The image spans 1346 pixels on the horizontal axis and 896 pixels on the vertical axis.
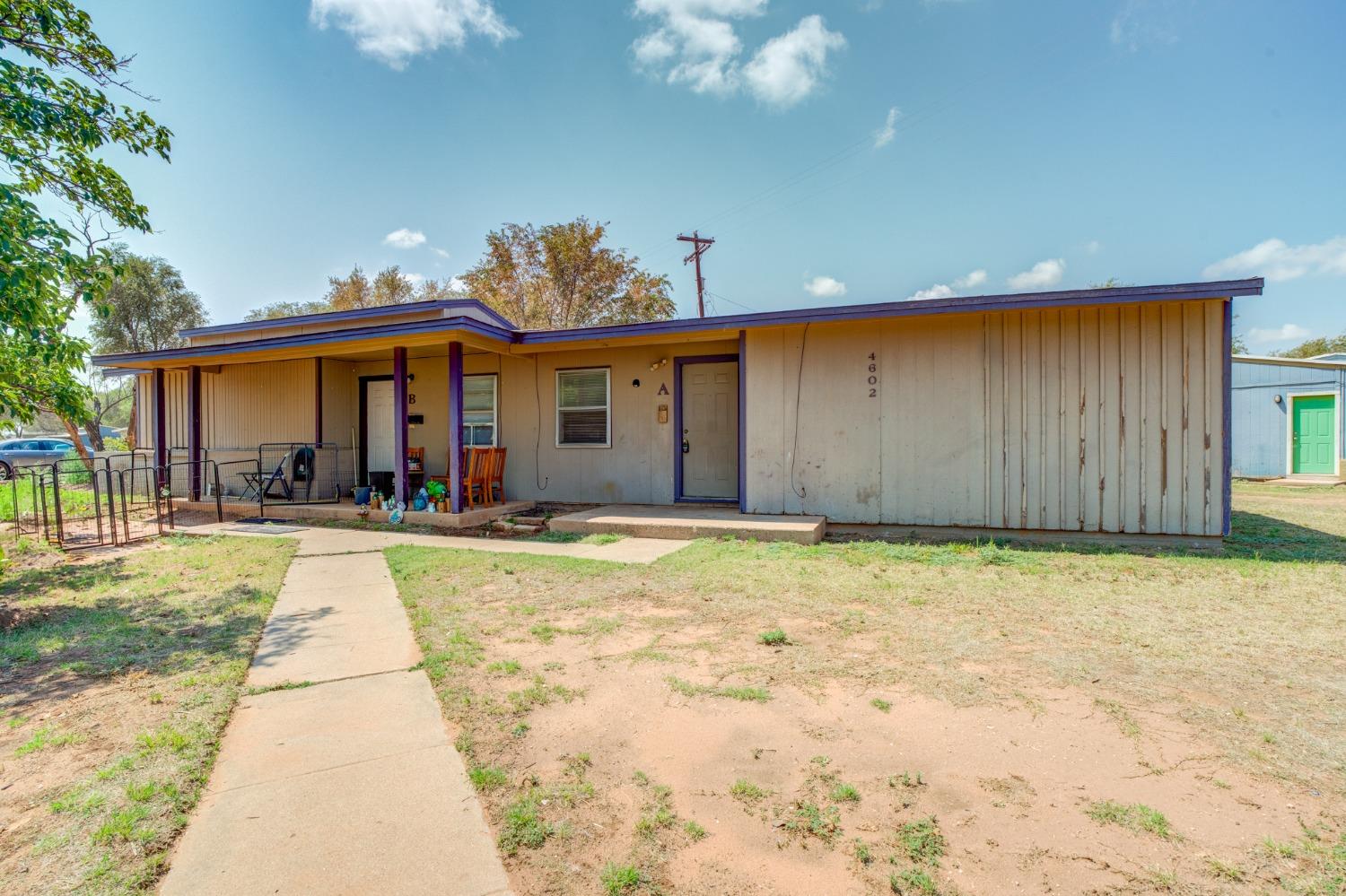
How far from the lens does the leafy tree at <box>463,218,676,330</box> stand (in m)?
22.5

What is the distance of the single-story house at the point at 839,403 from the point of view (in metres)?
6.65

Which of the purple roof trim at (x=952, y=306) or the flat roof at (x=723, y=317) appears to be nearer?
the purple roof trim at (x=952, y=306)

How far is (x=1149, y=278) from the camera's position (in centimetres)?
1847

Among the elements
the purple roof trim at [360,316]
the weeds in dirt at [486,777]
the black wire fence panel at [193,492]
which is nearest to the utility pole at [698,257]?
the purple roof trim at [360,316]

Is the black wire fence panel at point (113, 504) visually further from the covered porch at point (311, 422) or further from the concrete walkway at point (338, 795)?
the concrete walkway at point (338, 795)

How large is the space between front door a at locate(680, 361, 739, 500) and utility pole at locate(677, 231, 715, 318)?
501 inches

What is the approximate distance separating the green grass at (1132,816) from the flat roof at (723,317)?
19.0 ft

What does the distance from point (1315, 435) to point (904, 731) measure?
18104mm

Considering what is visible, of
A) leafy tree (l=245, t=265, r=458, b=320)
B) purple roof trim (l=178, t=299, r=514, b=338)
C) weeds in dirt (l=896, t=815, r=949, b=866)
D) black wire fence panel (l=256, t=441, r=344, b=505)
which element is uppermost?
leafy tree (l=245, t=265, r=458, b=320)

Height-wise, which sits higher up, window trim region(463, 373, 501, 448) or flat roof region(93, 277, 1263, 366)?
flat roof region(93, 277, 1263, 366)

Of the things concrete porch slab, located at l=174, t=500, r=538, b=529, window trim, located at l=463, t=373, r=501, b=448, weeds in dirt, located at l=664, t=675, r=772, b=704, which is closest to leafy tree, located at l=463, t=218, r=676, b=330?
window trim, located at l=463, t=373, r=501, b=448

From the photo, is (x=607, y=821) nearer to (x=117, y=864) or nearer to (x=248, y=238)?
(x=117, y=864)

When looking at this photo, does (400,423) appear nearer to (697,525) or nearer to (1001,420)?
(697,525)

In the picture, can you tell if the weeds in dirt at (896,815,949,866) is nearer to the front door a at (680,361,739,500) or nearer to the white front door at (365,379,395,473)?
the front door a at (680,361,739,500)
